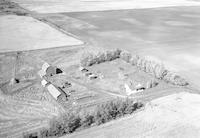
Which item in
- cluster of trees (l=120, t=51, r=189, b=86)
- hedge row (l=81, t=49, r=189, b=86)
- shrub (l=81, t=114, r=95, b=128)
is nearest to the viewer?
shrub (l=81, t=114, r=95, b=128)

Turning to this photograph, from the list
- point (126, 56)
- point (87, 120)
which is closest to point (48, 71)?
point (126, 56)

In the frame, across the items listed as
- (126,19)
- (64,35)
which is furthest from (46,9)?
(64,35)

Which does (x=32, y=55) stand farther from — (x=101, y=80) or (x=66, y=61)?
(x=101, y=80)

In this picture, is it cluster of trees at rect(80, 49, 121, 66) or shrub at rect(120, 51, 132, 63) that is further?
shrub at rect(120, 51, 132, 63)

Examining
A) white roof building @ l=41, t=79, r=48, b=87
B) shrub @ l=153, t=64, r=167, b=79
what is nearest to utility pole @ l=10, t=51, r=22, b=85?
white roof building @ l=41, t=79, r=48, b=87

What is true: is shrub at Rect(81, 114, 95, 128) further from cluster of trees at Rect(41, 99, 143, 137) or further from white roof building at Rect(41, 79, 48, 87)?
white roof building at Rect(41, 79, 48, 87)

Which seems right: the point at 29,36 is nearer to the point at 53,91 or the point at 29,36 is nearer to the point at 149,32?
the point at 149,32
